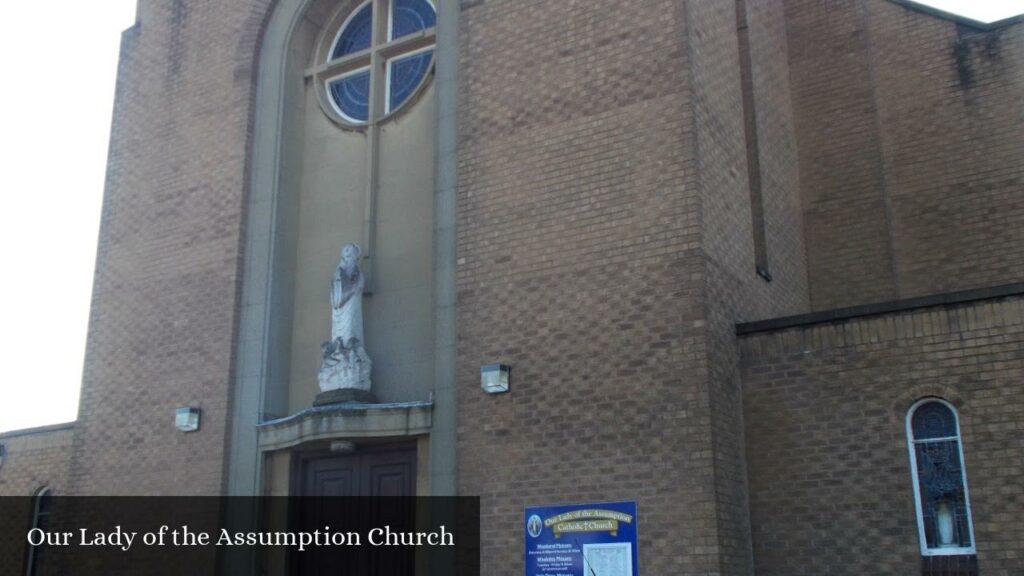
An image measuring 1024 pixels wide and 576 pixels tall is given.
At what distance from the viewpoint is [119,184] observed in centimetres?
1814

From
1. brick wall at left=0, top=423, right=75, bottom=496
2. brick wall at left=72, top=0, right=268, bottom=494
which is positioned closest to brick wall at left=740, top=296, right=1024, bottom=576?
brick wall at left=72, top=0, right=268, bottom=494

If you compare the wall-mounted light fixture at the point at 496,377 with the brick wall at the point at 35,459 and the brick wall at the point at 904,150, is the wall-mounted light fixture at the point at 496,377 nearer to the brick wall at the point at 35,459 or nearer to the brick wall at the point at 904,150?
the brick wall at the point at 904,150

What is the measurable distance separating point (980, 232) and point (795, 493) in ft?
17.3

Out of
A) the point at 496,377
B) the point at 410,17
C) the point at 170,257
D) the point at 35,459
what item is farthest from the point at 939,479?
the point at 35,459

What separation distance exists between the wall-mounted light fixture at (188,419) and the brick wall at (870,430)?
7.31 metres

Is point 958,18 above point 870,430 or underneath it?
above

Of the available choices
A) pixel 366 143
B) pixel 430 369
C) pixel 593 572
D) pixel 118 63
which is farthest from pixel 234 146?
pixel 593 572

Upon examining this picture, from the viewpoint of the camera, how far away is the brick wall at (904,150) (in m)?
15.7

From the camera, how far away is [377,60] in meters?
16.6

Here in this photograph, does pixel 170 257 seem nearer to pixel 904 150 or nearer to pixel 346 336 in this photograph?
pixel 346 336

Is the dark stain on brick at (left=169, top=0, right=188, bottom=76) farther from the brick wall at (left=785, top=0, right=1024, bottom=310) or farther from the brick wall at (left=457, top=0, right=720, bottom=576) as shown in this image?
the brick wall at (left=785, top=0, right=1024, bottom=310)

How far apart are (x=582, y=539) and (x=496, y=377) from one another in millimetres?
2058

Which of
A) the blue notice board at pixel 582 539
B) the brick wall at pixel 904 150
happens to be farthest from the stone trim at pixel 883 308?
the brick wall at pixel 904 150

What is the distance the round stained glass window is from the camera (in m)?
16.3
